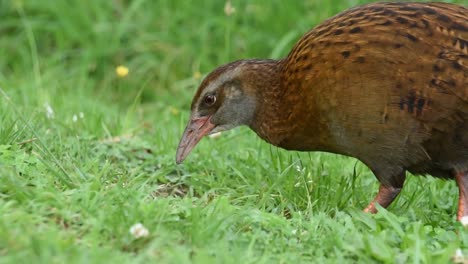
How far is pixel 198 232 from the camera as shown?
14.5ft

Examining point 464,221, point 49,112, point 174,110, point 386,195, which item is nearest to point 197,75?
point 174,110

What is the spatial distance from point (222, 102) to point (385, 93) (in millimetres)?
1137

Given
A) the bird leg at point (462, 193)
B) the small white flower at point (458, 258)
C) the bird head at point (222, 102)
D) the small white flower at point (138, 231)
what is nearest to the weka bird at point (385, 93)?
the bird leg at point (462, 193)

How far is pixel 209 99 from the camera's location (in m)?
5.84

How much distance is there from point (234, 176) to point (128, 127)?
1243mm

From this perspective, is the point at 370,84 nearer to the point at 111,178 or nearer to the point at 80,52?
the point at 111,178

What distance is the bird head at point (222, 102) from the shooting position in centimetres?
579

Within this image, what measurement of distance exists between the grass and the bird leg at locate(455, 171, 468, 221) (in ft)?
0.37

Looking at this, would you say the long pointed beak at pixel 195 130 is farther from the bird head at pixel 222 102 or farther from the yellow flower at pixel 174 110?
the yellow flower at pixel 174 110

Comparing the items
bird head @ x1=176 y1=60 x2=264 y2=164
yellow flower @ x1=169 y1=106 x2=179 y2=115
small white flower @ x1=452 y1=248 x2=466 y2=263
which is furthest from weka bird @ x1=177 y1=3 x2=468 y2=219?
yellow flower @ x1=169 y1=106 x2=179 y2=115

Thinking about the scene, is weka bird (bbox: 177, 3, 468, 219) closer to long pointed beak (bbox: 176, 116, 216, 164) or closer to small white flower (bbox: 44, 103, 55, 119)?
long pointed beak (bbox: 176, 116, 216, 164)

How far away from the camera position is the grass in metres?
4.39

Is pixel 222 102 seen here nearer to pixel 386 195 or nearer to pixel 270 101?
pixel 270 101

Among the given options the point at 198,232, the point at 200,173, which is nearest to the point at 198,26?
the point at 200,173
